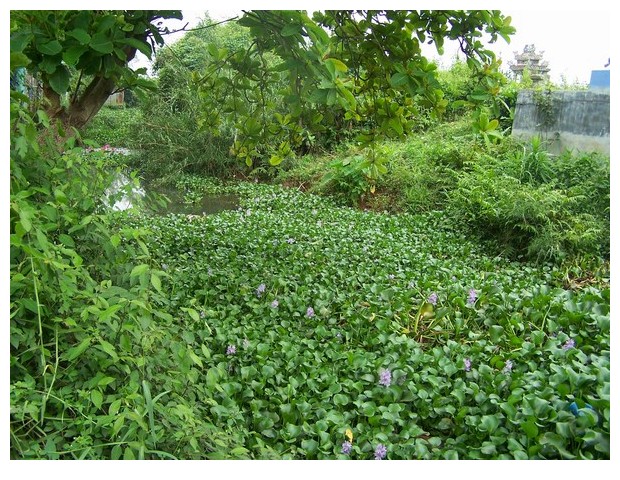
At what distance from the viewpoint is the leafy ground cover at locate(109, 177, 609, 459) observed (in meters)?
1.67

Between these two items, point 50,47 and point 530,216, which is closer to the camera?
point 50,47

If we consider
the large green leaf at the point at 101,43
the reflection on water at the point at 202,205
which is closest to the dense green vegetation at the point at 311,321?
the large green leaf at the point at 101,43

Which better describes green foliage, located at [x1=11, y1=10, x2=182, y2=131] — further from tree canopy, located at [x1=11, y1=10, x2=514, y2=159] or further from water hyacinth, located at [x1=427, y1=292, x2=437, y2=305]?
water hyacinth, located at [x1=427, y1=292, x2=437, y2=305]

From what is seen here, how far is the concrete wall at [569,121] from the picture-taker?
13.9 ft

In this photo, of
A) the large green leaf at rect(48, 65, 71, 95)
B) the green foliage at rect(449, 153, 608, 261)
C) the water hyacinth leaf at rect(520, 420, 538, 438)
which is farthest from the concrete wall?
the large green leaf at rect(48, 65, 71, 95)

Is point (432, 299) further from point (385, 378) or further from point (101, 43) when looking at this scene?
point (101, 43)

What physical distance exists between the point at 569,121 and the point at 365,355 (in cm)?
351

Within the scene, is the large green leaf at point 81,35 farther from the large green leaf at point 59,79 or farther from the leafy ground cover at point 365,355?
the leafy ground cover at point 365,355

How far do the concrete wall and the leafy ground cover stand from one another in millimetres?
1478

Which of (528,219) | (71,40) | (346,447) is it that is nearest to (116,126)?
(528,219)

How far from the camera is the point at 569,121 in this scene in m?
4.77

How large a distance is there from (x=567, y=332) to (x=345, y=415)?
1.06 m

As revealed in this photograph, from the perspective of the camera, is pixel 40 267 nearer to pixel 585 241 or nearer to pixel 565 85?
pixel 585 241
